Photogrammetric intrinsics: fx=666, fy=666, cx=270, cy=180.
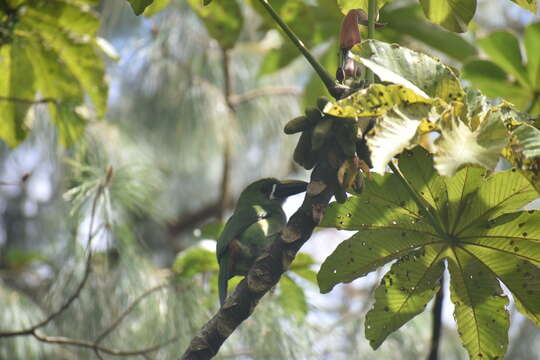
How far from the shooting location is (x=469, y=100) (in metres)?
1.06

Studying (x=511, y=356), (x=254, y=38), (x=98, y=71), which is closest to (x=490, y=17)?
(x=254, y=38)

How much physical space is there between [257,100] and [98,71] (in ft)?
5.78

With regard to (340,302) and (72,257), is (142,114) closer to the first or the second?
(340,302)

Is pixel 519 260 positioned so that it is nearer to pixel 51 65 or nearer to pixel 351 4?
pixel 351 4

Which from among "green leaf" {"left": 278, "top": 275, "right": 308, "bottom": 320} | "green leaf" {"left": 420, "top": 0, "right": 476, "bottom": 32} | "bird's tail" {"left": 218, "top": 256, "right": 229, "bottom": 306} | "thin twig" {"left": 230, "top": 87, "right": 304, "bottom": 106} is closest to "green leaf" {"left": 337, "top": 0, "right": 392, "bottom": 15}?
"green leaf" {"left": 420, "top": 0, "right": 476, "bottom": 32}

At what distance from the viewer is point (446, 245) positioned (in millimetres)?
1188

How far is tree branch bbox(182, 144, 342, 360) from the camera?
1.05 meters

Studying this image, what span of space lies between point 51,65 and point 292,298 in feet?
3.06

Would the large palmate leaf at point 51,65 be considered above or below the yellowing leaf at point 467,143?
below

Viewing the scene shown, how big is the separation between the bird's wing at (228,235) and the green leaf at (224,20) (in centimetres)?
66

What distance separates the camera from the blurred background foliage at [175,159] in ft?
6.07

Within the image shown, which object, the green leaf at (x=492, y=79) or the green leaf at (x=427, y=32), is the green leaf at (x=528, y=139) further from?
the green leaf at (x=427, y=32)

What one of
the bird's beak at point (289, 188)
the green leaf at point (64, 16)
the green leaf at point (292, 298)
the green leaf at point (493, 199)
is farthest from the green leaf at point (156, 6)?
the green leaf at point (493, 199)

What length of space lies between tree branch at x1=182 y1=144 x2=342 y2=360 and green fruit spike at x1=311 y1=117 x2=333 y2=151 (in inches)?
0.9
